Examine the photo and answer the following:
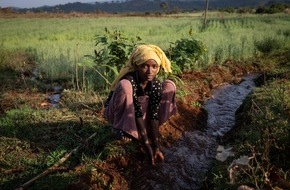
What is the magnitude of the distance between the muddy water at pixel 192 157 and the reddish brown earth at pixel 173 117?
114mm

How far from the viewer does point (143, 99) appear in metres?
3.43

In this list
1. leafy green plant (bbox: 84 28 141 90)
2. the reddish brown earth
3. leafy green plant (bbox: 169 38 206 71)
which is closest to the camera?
the reddish brown earth

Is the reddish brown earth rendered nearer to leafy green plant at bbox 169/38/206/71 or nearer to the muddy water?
the muddy water

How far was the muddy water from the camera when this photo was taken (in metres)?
3.19

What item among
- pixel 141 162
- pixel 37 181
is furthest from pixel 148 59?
pixel 37 181

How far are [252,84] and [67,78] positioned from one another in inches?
170

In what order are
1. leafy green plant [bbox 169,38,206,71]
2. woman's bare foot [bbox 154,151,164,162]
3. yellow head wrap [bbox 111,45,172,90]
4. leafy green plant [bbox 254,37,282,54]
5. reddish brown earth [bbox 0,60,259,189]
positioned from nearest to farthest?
reddish brown earth [bbox 0,60,259,189] → yellow head wrap [bbox 111,45,172,90] → woman's bare foot [bbox 154,151,164,162] → leafy green plant [bbox 169,38,206,71] → leafy green plant [bbox 254,37,282,54]

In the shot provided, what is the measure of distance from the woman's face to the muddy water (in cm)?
101

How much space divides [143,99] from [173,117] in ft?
3.88

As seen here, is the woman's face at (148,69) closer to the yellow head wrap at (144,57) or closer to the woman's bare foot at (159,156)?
the yellow head wrap at (144,57)

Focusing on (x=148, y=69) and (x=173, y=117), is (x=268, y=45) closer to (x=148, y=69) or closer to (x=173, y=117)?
(x=173, y=117)

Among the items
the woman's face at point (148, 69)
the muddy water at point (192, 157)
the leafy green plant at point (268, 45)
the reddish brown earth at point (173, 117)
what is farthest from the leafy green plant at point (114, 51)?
the leafy green plant at point (268, 45)

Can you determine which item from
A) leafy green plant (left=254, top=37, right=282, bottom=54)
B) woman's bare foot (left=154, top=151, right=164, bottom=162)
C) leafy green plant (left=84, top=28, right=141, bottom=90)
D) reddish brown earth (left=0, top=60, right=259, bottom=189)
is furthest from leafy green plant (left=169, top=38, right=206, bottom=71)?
leafy green plant (left=254, top=37, right=282, bottom=54)

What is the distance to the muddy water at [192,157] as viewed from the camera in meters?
3.19
